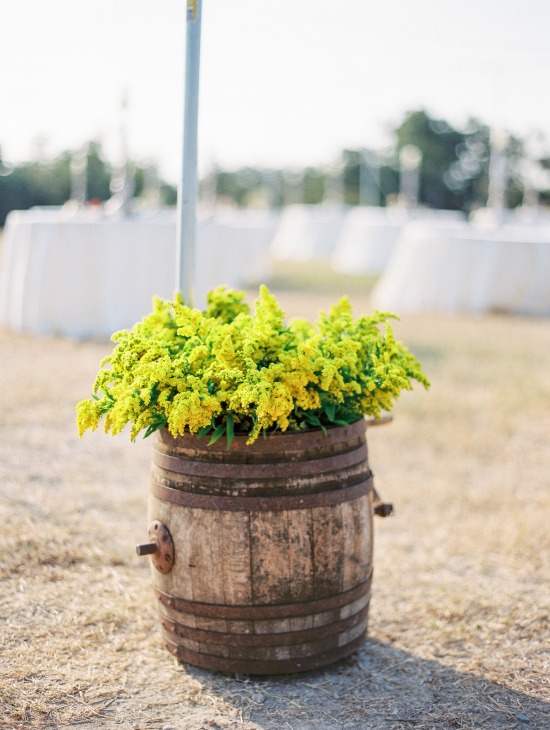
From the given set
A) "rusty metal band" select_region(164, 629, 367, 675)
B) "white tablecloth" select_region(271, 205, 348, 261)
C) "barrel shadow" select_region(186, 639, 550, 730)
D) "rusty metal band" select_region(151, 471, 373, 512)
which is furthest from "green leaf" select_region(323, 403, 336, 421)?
"white tablecloth" select_region(271, 205, 348, 261)

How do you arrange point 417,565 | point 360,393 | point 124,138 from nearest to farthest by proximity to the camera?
1. point 360,393
2. point 417,565
3. point 124,138

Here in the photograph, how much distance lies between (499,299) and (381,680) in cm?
967

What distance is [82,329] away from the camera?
9531mm

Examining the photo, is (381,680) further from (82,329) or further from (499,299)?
(499,299)

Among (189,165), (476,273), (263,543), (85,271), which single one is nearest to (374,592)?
(263,543)

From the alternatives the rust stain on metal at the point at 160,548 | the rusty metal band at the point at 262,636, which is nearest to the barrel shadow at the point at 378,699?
the rusty metal band at the point at 262,636

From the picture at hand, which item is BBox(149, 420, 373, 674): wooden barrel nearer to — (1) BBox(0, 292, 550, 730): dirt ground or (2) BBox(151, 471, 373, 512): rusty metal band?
(2) BBox(151, 471, 373, 512): rusty metal band

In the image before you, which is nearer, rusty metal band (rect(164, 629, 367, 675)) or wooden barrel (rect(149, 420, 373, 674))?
wooden barrel (rect(149, 420, 373, 674))

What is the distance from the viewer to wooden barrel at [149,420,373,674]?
268 cm

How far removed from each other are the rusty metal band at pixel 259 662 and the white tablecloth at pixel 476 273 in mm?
9480

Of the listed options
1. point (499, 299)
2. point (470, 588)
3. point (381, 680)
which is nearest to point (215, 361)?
point (381, 680)

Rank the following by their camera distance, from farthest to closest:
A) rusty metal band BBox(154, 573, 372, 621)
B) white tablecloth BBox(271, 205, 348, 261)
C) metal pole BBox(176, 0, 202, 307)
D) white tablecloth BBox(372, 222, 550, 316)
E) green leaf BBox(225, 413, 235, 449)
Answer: white tablecloth BBox(271, 205, 348, 261), white tablecloth BBox(372, 222, 550, 316), metal pole BBox(176, 0, 202, 307), rusty metal band BBox(154, 573, 372, 621), green leaf BBox(225, 413, 235, 449)

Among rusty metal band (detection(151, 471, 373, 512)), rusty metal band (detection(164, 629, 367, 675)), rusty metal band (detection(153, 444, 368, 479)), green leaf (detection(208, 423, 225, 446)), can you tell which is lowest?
rusty metal band (detection(164, 629, 367, 675))

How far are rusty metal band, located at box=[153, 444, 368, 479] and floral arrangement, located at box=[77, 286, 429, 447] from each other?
4.1 inches
